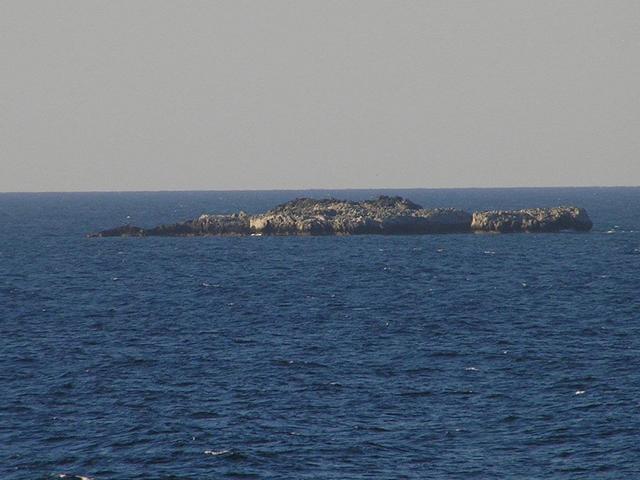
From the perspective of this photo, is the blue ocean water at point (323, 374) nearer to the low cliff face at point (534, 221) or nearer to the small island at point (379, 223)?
the low cliff face at point (534, 221)

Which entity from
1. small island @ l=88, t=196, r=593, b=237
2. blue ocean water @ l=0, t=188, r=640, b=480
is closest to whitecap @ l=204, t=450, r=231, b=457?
blue ocean water @ l=0, t=188, r=640, b=480

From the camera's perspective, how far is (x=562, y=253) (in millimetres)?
122312

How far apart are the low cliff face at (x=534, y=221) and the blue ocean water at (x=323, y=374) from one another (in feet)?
161

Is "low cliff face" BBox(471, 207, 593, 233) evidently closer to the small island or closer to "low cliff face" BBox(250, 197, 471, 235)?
the small island

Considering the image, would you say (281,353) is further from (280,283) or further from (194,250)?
(194,250)

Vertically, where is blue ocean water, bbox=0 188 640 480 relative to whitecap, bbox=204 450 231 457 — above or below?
above

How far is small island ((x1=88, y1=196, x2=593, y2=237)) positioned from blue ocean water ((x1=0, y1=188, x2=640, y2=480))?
4951cm

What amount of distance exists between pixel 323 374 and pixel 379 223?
10266 cm

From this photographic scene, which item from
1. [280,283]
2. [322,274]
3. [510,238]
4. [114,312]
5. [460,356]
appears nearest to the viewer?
[460,356]

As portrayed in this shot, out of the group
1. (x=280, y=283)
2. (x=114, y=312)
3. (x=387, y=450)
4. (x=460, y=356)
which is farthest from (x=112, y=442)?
(x=280, y=283)

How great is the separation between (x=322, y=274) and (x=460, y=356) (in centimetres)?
4683

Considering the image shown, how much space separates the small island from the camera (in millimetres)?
154000

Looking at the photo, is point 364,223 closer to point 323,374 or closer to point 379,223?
point 379,223

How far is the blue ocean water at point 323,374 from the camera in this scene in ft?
128
